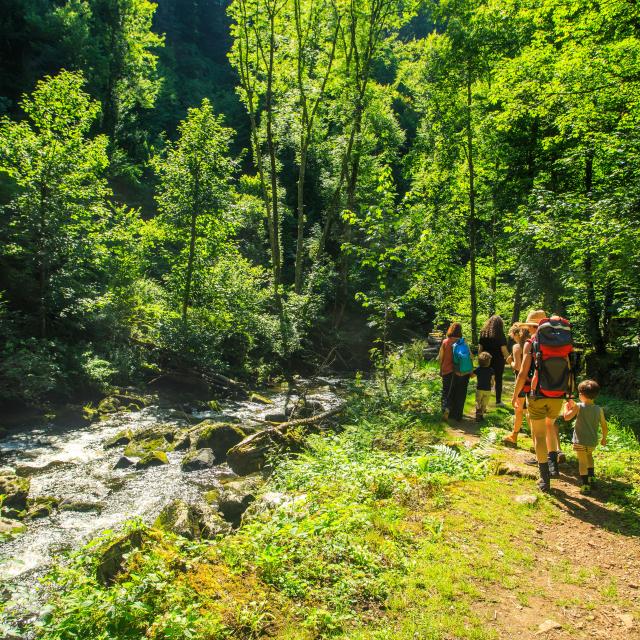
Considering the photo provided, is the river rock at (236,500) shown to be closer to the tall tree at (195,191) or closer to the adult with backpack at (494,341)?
the adult with backpack at (494,341)

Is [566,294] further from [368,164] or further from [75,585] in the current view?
[368,164]

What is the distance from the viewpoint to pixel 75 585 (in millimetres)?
4027

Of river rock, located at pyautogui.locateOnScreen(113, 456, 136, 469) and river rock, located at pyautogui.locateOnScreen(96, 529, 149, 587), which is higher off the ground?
river rock, located at pyautogui.locateOnScreen(96, 529, 149, 587)

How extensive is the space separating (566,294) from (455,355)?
7.19m

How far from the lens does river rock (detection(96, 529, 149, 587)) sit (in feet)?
14.9

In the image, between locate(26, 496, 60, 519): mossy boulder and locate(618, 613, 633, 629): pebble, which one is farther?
locate(26, 496, 60, 519): mossy boulder

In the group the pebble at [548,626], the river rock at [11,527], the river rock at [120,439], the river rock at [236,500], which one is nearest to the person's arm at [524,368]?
the pebble at [548,626]

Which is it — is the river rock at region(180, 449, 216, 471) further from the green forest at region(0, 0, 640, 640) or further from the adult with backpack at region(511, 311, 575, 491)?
the adult with backpack at region(511, 311, 575, 491)

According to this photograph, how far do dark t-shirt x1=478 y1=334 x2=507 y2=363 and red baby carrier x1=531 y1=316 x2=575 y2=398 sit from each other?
4011mm

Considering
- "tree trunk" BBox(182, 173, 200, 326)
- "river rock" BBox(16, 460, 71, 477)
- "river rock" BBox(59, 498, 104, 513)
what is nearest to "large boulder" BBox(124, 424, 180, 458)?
"river rock" BBox(16, 460, 71, 477)

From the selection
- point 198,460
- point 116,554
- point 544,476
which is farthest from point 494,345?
point 116,554

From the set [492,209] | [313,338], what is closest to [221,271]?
[313,338]

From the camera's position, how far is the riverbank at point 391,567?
3557 mm

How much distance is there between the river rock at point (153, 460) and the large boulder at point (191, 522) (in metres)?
3.79
